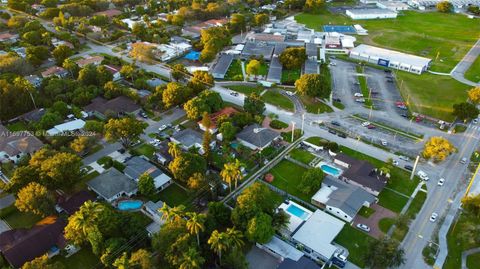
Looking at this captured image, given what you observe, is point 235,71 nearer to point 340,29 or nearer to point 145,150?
point 145,150

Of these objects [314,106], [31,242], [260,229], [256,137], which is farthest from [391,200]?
[31,242]

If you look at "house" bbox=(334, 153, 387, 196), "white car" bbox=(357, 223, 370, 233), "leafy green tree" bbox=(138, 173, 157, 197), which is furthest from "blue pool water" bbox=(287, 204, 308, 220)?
"leafy green tree" bbox=(138, 173, 157, 197)

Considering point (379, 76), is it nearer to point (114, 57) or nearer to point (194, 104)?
point (194, 104)

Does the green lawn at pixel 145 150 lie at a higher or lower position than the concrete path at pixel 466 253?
lower

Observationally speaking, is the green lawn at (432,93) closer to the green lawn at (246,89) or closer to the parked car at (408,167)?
the parked car at (408,167)

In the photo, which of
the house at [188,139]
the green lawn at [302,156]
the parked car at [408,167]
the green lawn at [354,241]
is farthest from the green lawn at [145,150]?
the parked car at [408,167]
